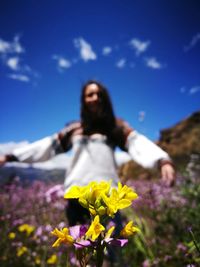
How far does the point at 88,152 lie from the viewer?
2.34 meters

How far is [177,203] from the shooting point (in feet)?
13.7

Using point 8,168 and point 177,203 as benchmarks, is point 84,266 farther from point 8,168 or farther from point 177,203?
point 8,168

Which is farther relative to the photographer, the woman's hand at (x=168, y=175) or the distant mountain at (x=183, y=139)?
the distant mountain at (x=183, y=139)

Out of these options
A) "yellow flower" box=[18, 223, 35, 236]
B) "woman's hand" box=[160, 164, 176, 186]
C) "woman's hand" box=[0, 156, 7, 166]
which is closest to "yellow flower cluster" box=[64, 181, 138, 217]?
"woman's hand" box=[160, 164, 176, 186]

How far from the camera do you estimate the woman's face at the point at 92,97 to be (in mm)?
2549

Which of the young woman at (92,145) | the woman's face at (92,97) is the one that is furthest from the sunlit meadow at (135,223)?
the woman's face at (92,97)

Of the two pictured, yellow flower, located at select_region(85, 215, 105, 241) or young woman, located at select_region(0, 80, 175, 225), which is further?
young woman, located at select_region(0, 80, 175, 225)

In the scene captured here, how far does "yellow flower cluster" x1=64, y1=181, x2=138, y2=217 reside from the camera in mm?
718

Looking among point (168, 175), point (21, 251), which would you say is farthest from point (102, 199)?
point (21, 251)

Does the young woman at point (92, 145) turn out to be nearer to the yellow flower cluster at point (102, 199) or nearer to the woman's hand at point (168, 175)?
the woman's hand at point (168, 175)

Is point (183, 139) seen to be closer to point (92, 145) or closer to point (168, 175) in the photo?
point (92, 145)

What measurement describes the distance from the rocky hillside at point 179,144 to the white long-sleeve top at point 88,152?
9.10 metres

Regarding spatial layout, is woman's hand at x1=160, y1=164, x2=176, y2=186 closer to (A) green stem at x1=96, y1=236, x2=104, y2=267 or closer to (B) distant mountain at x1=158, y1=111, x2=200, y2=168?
(A) green stem at x1=96, y1=236, x2=104, y2=267

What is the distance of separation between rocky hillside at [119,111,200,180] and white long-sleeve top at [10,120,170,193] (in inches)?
358
